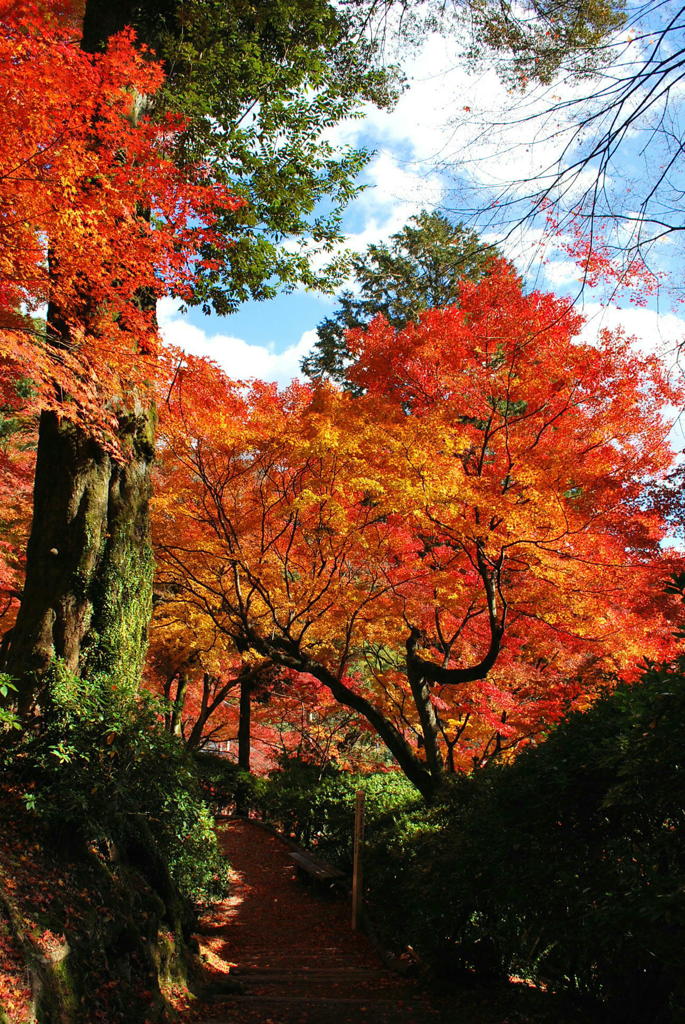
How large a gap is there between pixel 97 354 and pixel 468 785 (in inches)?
230

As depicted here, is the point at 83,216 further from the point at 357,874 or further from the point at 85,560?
the point at 357,874

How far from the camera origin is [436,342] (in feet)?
36.4

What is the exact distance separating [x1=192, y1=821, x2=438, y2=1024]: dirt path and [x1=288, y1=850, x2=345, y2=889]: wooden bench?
26cm

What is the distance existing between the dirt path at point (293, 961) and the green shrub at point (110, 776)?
1.23 metres

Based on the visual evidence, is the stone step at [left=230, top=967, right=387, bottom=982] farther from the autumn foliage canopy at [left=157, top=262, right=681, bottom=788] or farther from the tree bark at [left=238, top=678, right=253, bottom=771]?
the tree bark at [left=238, top=678, right=253, bottom=771]

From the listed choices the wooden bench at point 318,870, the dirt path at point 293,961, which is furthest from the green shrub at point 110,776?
the wooden bench at point 318,870

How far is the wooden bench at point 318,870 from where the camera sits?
9.41 m

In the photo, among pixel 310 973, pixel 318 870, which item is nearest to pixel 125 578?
pixel 310 973

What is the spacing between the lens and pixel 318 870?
383 inches

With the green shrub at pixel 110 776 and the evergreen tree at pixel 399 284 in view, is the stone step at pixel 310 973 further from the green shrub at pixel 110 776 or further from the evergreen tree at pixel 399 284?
the evergreen tree at pixel 399 284

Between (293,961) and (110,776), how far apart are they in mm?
3316

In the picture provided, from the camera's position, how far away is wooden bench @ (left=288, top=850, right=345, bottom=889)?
30.9ft

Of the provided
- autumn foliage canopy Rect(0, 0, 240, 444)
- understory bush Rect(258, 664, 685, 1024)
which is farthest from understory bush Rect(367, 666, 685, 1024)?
autumn foliage canopy Rect(0, 0, 240, 444)

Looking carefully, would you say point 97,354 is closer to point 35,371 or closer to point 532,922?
point 35,371
